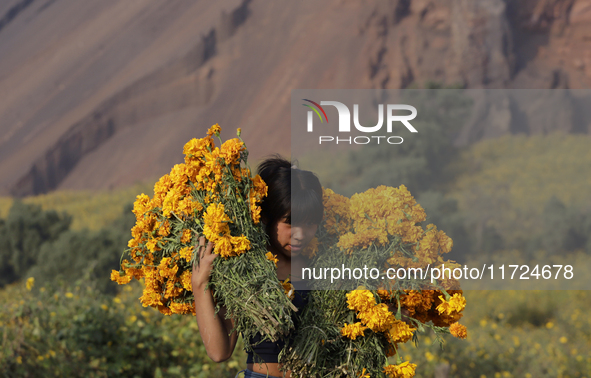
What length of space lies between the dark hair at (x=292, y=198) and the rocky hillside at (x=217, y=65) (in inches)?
1064

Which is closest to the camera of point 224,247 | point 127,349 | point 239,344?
point 224,247

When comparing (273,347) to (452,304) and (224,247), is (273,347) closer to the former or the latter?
(224,247)

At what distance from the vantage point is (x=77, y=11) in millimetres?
45344

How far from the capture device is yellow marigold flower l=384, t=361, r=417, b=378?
165 cm

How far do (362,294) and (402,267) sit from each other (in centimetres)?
23

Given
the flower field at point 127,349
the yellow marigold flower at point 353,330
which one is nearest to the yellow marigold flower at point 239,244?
the yellow marigold flower at point 353,330

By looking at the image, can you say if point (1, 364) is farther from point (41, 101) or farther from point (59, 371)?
point (41, 101)

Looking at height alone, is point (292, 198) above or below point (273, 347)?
above

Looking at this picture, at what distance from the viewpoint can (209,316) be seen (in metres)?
1.58

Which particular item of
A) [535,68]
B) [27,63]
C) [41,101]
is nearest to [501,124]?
[535,68]

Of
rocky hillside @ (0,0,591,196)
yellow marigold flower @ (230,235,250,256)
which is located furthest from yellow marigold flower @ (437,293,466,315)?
rocky hillside @ (0,0,591,196)

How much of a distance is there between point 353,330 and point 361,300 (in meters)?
0.10

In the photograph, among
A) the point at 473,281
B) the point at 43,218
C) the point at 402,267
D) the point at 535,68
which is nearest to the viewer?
the point at 402,267

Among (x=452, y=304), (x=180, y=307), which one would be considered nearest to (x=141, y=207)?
(x=180, y=307)
